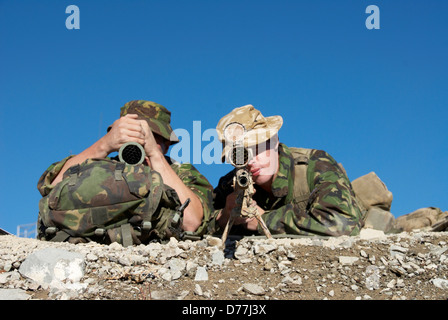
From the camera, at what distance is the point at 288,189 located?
6.79m

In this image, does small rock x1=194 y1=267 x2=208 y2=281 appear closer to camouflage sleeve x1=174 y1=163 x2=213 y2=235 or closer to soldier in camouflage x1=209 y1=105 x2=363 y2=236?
soldier in camouflage x1=209 y1=105 x2=363 y2=236

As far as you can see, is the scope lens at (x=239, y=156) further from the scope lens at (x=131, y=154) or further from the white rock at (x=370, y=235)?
the white rock at (x=370, y=235)

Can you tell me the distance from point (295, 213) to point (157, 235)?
169cm

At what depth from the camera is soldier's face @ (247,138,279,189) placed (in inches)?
259

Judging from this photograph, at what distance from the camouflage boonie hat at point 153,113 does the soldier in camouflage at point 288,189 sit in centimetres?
92

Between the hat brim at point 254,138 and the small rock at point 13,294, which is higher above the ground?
the hat brim at point 254,138

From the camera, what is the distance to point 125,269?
15.5ft

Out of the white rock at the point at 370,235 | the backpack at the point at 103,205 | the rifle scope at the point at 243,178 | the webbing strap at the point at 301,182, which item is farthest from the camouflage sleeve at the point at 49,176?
the white rock at the point at 370,235

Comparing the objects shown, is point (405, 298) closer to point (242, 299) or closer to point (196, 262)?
point (242, 299)

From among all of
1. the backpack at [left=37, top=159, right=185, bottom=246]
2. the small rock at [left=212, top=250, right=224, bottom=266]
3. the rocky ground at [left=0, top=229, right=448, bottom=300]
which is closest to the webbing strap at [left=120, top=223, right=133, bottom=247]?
the backpack at [left=37, top=159, right=185, bottom=246]

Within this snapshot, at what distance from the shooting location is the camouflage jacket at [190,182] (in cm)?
624

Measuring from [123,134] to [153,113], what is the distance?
1087 millimetres

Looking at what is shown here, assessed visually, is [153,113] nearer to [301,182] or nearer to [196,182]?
[196,182]

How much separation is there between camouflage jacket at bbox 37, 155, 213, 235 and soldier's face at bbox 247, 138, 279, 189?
77 cm
